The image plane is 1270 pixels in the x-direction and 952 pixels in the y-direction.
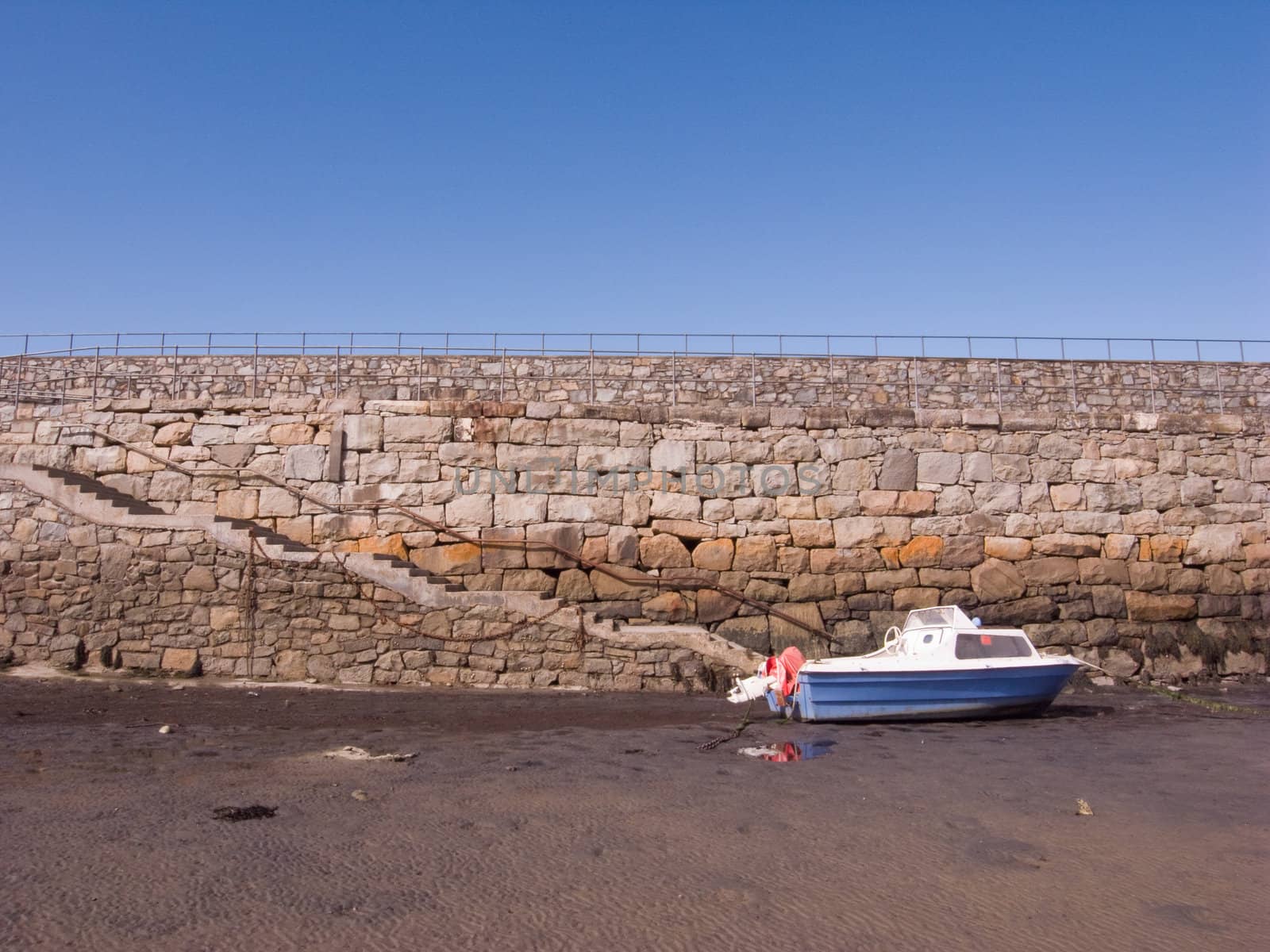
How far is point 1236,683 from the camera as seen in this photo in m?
13.7

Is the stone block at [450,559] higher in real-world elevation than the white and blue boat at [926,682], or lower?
higher

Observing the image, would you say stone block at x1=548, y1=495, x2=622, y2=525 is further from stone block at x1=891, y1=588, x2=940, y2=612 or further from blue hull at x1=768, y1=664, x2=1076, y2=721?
blue hull at x1=768, y1=664, x2=1076, y2=721

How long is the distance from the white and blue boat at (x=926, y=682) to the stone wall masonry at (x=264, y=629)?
2204 millimetres

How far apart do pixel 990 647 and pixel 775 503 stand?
4162 millimetres

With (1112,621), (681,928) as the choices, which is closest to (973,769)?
(681,928)

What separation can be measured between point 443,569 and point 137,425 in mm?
5317

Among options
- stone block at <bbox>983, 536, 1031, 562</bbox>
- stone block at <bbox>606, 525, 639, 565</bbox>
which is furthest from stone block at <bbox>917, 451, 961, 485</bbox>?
stone block at <bbox>606, 525, 639, 565</bbox>

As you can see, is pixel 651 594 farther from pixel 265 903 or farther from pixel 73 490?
pixel 265 903

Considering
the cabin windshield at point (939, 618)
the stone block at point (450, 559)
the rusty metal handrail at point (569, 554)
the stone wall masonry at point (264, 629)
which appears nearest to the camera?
the cabin windshield at point (939, 618)

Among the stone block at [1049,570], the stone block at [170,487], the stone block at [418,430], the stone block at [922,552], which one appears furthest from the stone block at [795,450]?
the stone block at [170,487]

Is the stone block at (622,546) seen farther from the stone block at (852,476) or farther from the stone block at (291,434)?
the stone block at (291,434)

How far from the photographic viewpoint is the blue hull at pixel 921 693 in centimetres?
1004

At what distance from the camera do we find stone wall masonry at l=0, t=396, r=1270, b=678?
1380cm

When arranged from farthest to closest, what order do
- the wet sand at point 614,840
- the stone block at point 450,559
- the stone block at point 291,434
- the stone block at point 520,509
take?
1. the stone block at point 291,434
2. the stone block at point 520,509
3. the stone block at point 450,559
4. the wet sand at point 614,840
